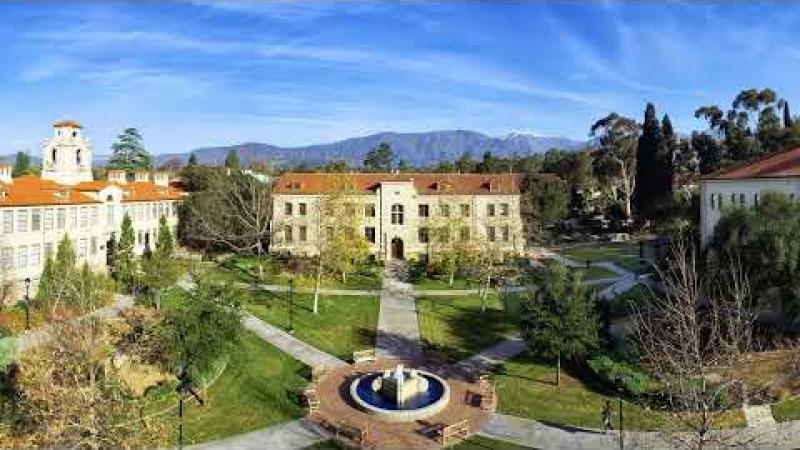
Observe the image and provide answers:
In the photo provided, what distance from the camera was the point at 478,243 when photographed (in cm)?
4712

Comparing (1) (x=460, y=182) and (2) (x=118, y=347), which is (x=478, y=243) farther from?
(2) (x=118, y=347)

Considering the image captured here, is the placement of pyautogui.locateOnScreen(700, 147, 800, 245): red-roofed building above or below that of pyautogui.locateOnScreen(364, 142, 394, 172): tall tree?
below

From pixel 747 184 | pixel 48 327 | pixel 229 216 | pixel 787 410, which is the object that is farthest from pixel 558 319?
pixel 229 216

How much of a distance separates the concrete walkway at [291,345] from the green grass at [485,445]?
9.57m

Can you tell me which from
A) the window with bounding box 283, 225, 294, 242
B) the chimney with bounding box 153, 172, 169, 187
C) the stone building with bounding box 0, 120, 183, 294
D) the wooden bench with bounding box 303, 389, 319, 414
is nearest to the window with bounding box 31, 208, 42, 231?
the stone building with bounding box 0, 120, 183, 294

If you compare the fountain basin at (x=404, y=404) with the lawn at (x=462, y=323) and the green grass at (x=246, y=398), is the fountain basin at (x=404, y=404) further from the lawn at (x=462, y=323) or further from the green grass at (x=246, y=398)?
the lawn at (x=462, y=323)

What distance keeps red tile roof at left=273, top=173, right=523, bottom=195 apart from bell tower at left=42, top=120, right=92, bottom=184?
51.9ft

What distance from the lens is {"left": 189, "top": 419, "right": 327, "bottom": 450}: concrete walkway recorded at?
2328 centimetres

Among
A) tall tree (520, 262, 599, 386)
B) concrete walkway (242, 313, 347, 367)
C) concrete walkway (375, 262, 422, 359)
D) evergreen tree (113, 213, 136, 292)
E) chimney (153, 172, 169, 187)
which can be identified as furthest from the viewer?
chimney (153, 172, 169, 187)

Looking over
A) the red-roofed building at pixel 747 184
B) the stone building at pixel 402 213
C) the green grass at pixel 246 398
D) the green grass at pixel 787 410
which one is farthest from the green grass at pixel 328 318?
the red-roofed building at pixel 747 184

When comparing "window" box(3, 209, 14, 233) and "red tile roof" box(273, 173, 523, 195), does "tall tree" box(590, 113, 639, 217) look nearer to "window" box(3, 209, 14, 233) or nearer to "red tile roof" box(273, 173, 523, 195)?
"red tile roof" box(273, 173, 523, 195)

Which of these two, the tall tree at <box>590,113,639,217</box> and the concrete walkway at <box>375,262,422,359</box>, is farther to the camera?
the tall tree at <box>590,113,639,217</box>

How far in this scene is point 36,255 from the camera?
128 feet

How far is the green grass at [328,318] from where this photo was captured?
113 feet
